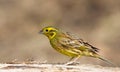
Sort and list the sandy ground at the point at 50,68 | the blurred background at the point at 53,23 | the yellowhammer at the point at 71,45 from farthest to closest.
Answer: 1. the blurred background at the point at 53,23
2. the yellowhammer at the point at 71,45
3. the sandy ground at the point at 50,68

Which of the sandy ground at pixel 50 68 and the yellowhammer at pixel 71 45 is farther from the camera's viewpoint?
the yellowhammer at pixel 71 45

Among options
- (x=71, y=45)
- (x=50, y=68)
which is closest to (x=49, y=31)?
(x=71, y=45)

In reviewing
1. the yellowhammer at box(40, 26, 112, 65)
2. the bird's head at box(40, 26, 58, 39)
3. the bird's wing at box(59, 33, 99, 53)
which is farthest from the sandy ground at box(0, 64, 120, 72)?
the bird's head at box(40, 26, 58, 39)

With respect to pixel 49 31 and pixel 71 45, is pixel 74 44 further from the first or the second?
pixel 49 31

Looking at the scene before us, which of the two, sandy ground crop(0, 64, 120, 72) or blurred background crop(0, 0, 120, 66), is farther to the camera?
blurred background crop(0, 0, 120, 66)

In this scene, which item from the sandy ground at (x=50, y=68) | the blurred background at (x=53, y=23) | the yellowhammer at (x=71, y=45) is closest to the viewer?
the sandy ground at (x=50, y=68)

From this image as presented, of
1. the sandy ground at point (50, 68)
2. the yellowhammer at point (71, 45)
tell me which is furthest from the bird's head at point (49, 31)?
the sandy ground at point (50, 68)

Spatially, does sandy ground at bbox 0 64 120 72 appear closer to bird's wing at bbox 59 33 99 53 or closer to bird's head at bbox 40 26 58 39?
bird's wing at bbox 59 33 99 53

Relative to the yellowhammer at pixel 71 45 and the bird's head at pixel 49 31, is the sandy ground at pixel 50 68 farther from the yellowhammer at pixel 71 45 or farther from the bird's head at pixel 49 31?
the bird's head at pixel 49 31

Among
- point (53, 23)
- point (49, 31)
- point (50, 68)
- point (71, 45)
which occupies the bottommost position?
point (50, 68)
